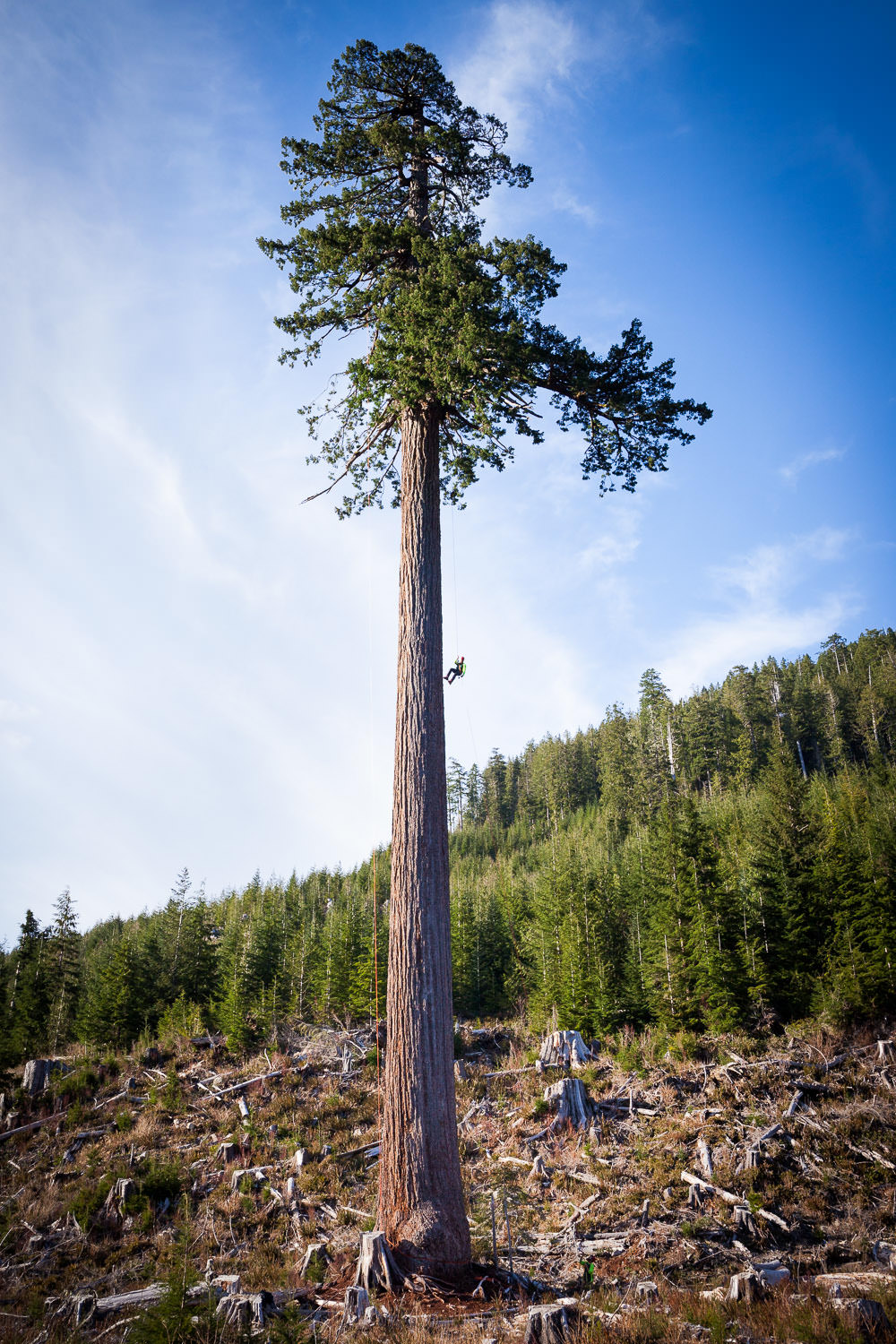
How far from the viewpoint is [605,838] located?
161 ft

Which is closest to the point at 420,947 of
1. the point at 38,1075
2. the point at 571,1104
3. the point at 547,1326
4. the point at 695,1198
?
the point at 547,1326

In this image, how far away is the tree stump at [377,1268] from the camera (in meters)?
5.26

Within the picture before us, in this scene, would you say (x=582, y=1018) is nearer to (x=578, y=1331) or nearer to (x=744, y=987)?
(x=744, y=987)

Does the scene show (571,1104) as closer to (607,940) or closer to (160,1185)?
(160,1185)

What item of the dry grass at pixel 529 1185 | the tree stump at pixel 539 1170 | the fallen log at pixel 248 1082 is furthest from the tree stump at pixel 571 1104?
the fallen log at pixel 248 1082

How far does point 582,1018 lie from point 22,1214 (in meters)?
18.3

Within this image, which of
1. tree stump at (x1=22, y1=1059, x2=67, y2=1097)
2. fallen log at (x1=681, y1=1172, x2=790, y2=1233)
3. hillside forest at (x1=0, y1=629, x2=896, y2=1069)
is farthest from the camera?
hillside forest at (x1=0, y1=629, x2=896, y2=1069)

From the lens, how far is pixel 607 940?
27.1 m

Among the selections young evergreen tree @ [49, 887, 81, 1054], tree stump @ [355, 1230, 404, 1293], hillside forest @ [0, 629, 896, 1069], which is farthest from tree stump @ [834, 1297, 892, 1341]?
young evergreen tree @ [49, 887, 81, 1054]

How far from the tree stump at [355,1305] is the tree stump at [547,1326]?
1.39m

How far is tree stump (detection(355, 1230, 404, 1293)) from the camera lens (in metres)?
5.26

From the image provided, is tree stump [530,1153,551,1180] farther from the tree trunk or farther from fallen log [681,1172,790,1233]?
the tree trunk

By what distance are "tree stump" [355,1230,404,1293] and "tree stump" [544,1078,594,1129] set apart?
1066 cm

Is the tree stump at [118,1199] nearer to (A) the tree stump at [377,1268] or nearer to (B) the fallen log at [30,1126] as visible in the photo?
(B) the fallen log at [30,1126]
